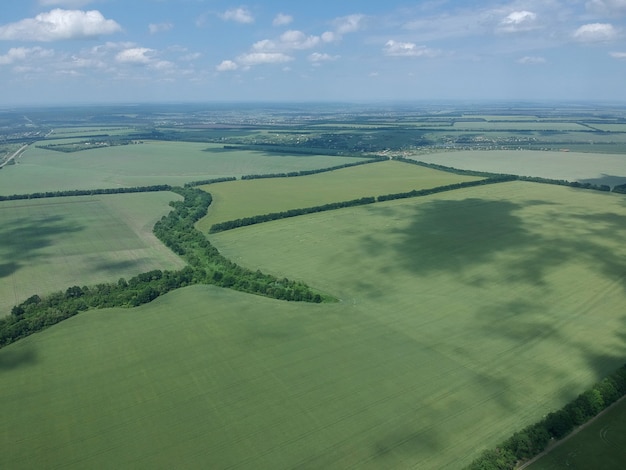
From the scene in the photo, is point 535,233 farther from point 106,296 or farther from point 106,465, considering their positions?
point 106,465

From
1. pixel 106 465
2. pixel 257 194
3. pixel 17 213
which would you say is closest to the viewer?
pixel 106 465

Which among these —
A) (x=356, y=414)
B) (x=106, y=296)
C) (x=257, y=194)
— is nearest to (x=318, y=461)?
(x=356, y=414)

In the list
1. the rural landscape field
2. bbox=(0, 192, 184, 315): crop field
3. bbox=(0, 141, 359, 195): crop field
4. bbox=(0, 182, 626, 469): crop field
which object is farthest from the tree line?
bbox=(0, 141, 359, 195): crop field

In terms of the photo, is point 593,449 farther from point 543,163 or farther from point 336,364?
point 543,163

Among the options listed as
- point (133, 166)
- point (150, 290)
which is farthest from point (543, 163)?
point (150, 290)

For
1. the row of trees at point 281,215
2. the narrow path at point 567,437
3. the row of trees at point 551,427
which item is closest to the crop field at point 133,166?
the row of trees at point 281,215

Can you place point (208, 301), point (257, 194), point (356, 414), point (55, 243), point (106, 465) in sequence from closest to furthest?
point (106, 465), point (356, 414), point (208, 301), point (55, 243), point (257, 194)
